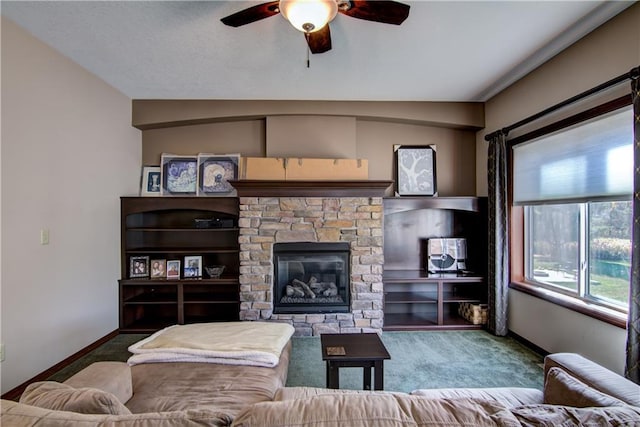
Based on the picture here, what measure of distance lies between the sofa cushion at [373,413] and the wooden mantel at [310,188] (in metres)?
2.64

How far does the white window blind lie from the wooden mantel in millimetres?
1364

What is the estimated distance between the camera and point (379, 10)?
1.78 metres

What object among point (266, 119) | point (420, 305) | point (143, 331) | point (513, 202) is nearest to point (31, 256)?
point (143, 331)

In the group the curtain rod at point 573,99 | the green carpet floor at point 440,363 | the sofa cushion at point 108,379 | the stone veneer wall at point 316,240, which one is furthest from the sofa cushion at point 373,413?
the stone veneer wall at point 316,240

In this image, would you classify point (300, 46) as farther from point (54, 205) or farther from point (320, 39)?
point (54, 205)

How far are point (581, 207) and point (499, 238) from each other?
33.3 inches

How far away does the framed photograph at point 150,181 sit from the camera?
156 inches

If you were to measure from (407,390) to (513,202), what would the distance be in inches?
89.0

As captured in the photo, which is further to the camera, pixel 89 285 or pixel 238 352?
pixel 89 285

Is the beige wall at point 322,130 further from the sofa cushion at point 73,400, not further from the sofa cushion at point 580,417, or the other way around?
the sofa cushion at point 580,417

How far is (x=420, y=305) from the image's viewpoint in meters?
4.13

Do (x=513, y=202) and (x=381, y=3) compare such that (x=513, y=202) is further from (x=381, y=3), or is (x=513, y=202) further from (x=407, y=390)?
(x=381, y=3)

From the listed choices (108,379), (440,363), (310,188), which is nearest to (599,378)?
(440,363)

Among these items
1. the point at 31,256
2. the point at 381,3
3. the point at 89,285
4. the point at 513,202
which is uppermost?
the point at 381,3
